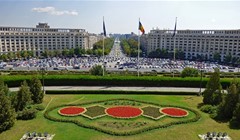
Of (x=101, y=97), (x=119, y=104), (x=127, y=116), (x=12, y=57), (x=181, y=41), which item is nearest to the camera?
(x=127, y=116)

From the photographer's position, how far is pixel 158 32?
6555 inches

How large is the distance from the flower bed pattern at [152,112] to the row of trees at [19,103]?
1538 cm

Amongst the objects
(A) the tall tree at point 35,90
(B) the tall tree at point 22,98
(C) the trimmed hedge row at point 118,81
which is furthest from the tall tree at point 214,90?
(B) the tall tree at point 22,98

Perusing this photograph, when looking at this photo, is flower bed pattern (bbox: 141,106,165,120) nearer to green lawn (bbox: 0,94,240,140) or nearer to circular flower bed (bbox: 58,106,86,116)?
green lawn (bbox: 0,94,240,140)

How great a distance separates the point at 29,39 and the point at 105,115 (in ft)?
452

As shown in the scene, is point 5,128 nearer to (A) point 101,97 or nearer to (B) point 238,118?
(A) point 101,97

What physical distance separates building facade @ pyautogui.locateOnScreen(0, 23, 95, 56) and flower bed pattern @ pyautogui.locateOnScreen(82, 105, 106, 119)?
122 m

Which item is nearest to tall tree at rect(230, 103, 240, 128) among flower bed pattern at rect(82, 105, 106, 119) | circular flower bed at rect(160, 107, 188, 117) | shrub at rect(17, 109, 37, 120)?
circular flower bed at rect(160, 107, 188, 117)

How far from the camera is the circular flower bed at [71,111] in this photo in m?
34.9

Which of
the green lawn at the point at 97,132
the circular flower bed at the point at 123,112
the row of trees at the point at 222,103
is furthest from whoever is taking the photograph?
the circular flower bed at the point at 123,112

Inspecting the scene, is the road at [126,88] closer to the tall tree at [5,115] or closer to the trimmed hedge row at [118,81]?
the trimmed hedge row at [118,81]

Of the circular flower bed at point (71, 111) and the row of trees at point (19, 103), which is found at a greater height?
the row of trees at point (19, 103)

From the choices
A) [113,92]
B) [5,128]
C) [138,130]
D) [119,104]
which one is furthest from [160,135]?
[113,92]

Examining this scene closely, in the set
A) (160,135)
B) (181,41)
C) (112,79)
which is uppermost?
(181,41)
